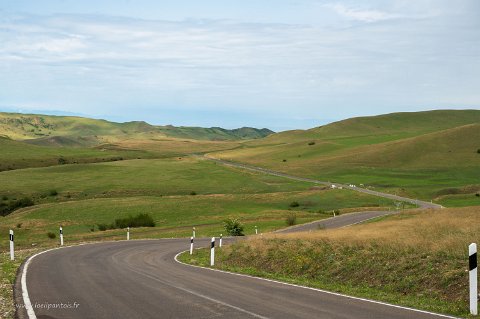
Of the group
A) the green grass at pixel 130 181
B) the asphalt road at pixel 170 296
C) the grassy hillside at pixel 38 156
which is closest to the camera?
the asphalt road at pixel 170 296

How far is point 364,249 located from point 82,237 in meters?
29.9

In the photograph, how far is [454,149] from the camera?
135 metres

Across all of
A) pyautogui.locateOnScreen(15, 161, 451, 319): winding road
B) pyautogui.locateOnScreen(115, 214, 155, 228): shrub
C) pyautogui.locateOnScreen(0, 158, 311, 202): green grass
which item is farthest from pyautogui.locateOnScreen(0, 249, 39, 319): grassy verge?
pyautogui.locateOnScreen(0, 158, 311, 202): green grass

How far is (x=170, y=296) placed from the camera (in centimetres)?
1353

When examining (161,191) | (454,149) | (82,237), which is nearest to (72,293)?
(82,237)

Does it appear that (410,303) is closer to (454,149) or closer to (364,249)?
(364,249)

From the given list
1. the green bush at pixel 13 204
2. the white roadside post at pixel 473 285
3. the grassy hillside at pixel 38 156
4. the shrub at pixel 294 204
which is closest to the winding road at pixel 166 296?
the white roadside post at pixel 473 285

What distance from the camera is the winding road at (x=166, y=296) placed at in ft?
37.3

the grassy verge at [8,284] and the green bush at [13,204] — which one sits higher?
the grassy verge at [8,284]

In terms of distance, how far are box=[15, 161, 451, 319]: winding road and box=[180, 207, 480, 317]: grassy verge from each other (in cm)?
126

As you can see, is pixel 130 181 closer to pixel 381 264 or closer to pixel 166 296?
pixel 381 264

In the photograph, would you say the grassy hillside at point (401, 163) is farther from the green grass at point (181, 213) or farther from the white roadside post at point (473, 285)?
the white roadside post at point (473, 285)

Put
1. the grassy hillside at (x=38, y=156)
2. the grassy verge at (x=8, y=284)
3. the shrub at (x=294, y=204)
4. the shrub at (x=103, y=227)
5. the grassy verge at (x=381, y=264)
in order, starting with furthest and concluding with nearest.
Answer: the grassy hillside at (x=38, y=156)
the shrub at (x=294, y=204)
the shrub at (x=103, y=227)
the grassy verge at (x=381, y=264)
the grassy verge at (x=8, y=284)

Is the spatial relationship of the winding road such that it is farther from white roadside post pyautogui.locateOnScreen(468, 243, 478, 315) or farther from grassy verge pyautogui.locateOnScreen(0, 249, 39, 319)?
white roadside post pyautogui.locateOnScreen(468, 243, 478, 315)
